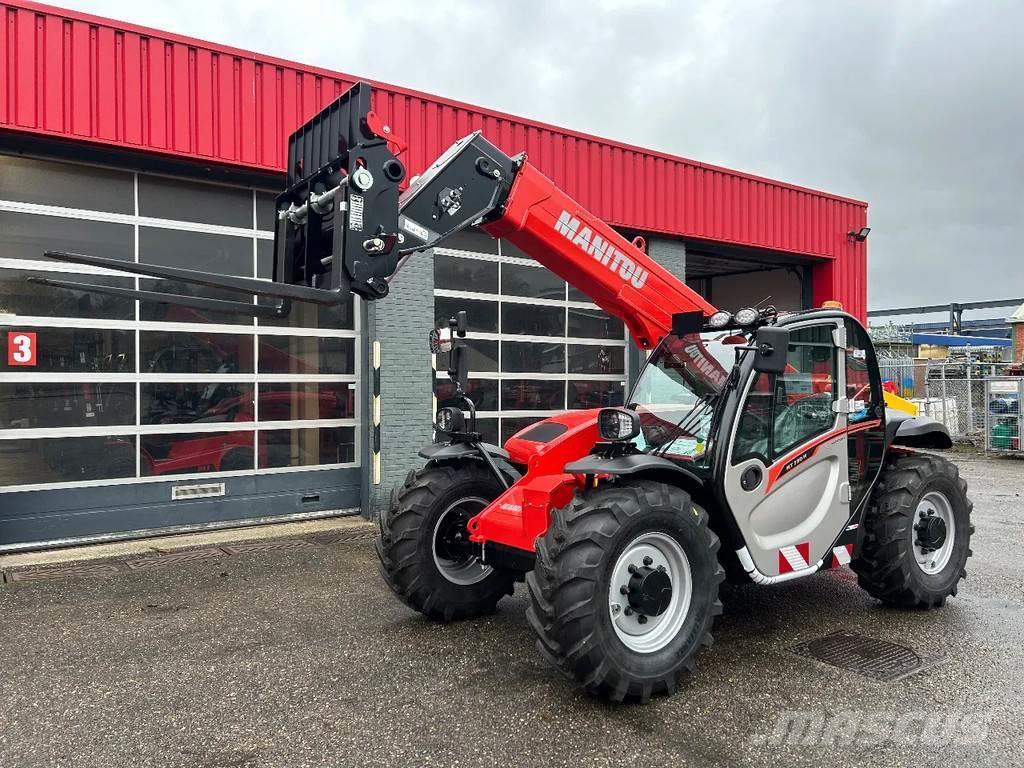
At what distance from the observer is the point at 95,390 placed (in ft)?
27.0

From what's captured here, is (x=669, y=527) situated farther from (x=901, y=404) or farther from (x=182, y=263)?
(x=901, y=404)

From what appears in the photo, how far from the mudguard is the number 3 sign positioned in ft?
26.0

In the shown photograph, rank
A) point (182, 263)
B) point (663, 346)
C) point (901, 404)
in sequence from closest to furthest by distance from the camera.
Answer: point (663, 346) < point (182, 263) < point (901, 404)

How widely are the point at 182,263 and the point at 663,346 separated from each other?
590 cm

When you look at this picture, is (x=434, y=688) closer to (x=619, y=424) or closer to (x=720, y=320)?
(x=619, y=424)

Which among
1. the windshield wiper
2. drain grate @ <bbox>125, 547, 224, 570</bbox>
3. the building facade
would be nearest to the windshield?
the windshield wiper

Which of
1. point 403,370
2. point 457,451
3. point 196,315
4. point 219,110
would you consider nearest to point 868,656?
point 457,451

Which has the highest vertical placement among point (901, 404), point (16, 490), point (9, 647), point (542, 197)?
point (542, 197)

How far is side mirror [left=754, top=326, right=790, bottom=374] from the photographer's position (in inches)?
180

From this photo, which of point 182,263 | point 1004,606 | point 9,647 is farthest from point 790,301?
point 9,647

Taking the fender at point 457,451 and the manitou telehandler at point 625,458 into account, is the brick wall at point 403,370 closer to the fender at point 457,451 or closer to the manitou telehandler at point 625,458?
the manitou telehandler at point 625,458

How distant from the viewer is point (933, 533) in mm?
5672

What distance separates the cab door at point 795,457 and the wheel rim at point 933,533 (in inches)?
31.3

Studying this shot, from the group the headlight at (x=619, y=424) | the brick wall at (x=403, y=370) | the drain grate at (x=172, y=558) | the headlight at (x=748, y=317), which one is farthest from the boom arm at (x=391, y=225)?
the brick wall at (x=403, y=370)
